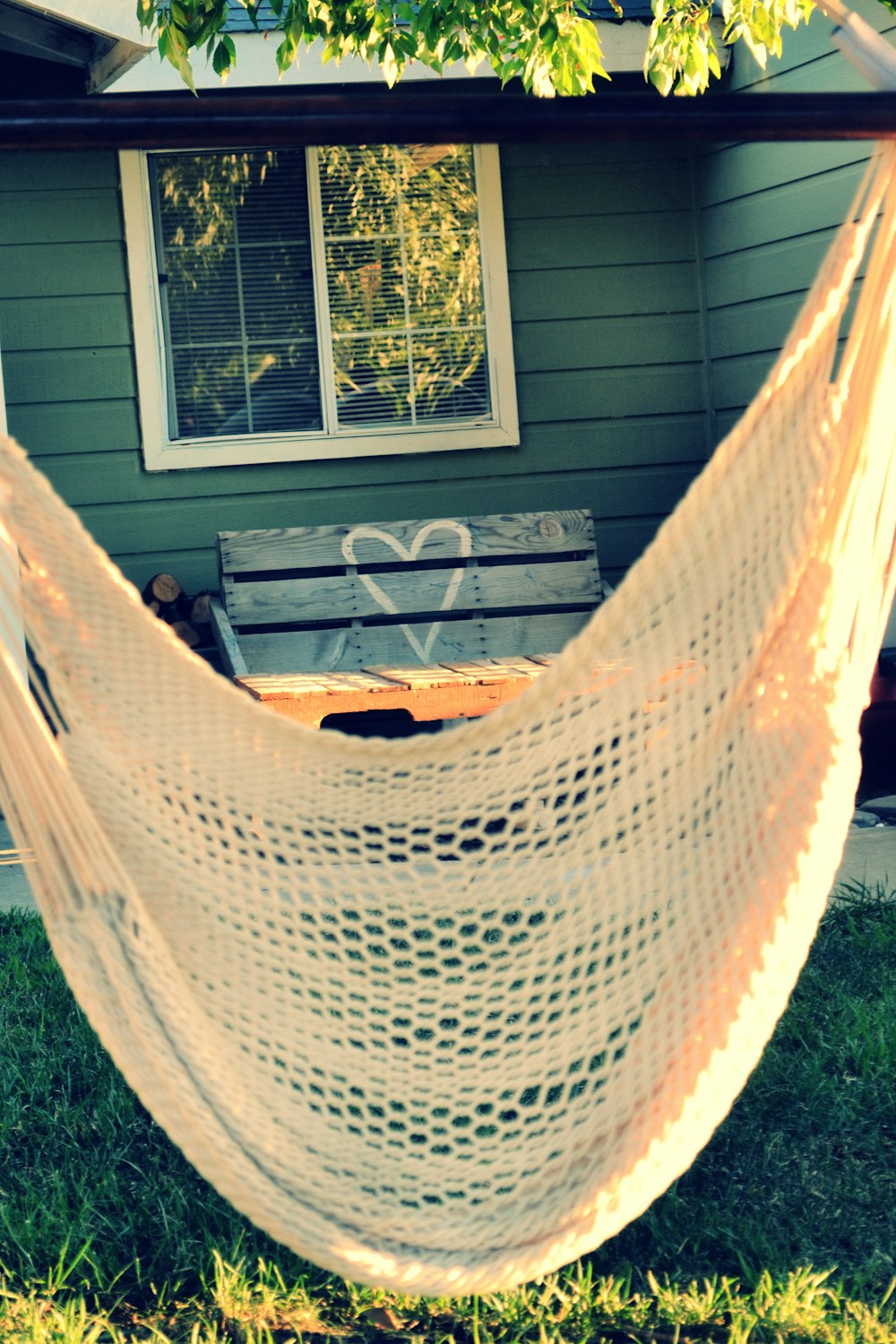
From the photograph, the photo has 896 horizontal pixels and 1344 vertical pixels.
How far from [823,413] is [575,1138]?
945 millimetres

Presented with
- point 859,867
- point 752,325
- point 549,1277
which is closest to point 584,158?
point 752,325

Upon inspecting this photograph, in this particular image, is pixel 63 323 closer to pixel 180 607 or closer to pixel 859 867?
pixel 180 607

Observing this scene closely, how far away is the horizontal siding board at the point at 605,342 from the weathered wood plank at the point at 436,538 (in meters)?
0.70

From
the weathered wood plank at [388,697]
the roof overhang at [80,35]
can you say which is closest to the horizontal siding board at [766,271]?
the weathered wood plank at [388,697]

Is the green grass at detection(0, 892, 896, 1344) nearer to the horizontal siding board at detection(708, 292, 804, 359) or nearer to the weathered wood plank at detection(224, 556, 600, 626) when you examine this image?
the weathered wood plank at detection(224, 556, 600, 626)

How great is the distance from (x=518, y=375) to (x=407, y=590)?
1.09 meters

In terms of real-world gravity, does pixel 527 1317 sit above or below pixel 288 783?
below

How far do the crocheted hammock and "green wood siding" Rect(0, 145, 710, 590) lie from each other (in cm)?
381

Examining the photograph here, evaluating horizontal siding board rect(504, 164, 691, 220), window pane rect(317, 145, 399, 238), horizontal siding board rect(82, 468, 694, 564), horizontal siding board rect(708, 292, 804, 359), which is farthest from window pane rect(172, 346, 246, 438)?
horizontal siding board rect(708, 292, 804, 359)

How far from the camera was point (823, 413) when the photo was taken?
63.9 inches

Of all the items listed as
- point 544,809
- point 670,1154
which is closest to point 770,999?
point 670,1154

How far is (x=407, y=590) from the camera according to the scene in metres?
5.30

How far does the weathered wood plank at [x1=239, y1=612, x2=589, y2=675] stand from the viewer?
5.19 metres

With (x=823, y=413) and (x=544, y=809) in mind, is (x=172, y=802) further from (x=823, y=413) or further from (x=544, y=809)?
(x=823, y=413)
